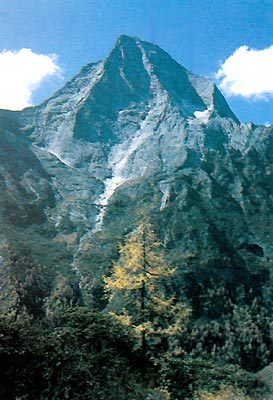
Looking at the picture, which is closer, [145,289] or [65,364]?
[65,364]

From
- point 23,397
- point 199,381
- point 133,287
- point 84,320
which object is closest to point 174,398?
point 199,381

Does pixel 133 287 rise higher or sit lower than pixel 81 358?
higher

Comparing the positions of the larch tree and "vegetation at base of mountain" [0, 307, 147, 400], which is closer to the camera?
"vegetation at base of mountain" [0, 307, 147, 400]

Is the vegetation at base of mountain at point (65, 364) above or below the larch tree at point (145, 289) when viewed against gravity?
below

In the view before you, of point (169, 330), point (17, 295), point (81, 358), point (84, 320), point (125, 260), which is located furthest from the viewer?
point (17, 295)

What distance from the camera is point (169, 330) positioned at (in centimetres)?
2573

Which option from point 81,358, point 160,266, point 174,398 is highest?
point 160,266

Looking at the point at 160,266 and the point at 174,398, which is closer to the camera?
the point at 174,398

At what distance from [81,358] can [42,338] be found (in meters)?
1.82

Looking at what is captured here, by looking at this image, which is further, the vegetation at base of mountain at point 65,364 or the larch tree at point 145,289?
the larch tree at point 145,289

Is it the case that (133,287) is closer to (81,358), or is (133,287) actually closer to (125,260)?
(125,260)

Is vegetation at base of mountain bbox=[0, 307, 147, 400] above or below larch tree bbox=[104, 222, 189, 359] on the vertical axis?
below

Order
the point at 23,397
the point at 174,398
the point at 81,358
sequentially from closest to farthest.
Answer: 1. the point at 23,397
2. the point at 81,358
3. the point at 174,398

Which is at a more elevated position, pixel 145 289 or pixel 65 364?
pixel 145 289
